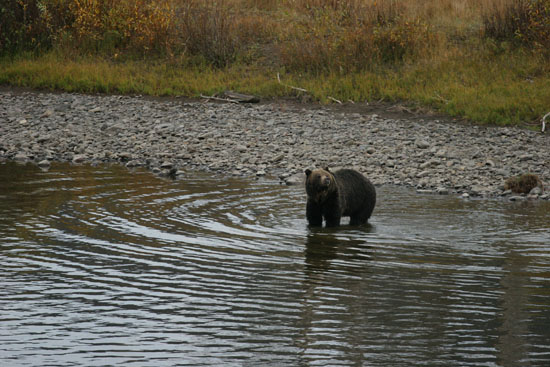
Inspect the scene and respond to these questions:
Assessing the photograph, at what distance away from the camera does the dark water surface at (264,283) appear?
16.7 ft

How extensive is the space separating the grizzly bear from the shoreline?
8.44 feet

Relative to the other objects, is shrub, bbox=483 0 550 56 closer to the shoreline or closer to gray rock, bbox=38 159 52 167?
the shoreline

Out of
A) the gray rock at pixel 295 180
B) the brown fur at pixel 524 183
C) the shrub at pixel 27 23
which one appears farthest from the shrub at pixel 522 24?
the shrub at pixel 27 23

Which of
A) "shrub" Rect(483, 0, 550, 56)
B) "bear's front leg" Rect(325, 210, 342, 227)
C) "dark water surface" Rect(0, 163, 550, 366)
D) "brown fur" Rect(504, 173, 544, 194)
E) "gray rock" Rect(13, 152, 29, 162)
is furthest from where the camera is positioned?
"shrub" Rect(483, 0, 550, 56)

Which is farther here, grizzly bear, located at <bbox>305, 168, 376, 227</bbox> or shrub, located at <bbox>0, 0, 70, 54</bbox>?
shrub, located at <bbox>0, 0, 70, 54</bbox>

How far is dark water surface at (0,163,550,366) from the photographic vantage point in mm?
5102

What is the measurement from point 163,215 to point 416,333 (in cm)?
530

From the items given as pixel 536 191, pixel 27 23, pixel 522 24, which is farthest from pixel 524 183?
pixel 27 23

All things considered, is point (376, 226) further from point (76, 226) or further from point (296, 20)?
point (296, 20)

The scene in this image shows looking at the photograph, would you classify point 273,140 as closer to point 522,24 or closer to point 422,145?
point 422,145

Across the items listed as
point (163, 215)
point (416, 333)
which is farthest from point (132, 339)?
point (163, 215)

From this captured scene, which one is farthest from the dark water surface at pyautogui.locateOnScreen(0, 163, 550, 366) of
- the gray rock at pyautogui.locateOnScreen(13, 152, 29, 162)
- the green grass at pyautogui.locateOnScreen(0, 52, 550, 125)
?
the green grass at pyautogui.locateOnScreen(0, 52, 550, 125)

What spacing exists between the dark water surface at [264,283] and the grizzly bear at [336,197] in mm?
293

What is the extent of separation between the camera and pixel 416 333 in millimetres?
5441
